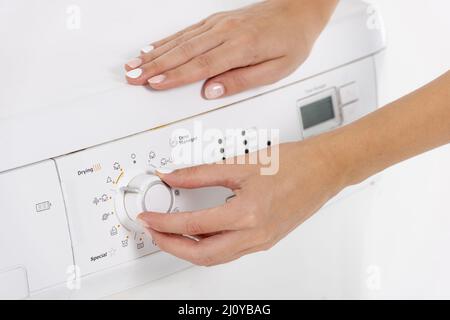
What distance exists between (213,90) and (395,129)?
6.2 inches

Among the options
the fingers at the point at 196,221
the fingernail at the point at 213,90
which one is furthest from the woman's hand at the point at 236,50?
the fingers at the point at 196,221

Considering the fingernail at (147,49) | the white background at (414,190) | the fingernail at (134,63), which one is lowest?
the white background at (414,190)

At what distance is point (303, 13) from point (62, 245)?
32 centimetres

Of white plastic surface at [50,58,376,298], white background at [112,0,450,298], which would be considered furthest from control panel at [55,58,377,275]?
white background at [112,0,450,298]

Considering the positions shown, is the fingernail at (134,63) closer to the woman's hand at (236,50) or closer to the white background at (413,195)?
the woman's hand at (236,50)

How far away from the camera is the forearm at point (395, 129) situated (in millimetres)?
596

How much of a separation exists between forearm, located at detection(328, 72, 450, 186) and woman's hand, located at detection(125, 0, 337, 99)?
87 millimetres

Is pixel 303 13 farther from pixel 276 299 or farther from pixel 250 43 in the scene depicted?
pixel 276 299

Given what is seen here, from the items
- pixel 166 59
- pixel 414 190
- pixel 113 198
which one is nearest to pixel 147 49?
pixel 166 59

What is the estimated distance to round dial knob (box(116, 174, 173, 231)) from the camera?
555mm

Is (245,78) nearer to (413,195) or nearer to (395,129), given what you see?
(395,129)

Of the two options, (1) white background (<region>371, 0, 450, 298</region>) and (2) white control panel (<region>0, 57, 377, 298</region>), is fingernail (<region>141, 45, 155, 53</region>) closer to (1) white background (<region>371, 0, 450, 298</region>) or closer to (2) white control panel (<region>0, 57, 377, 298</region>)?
(2) white control panel (<region>0, 57, 377, 298</region>)
